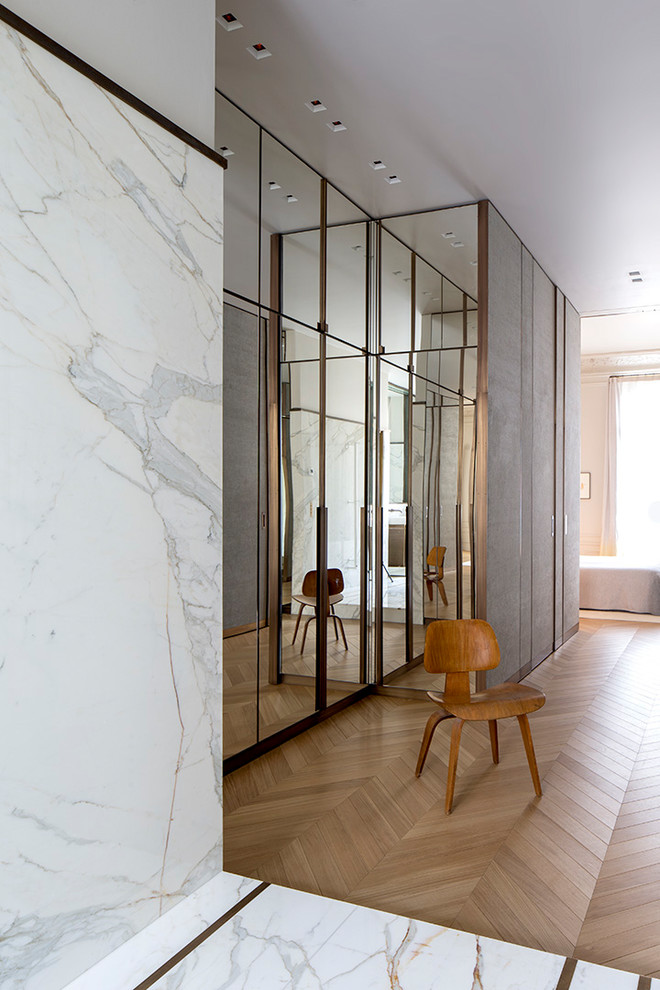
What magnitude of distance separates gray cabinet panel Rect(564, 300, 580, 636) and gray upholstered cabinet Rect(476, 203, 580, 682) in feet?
0.03

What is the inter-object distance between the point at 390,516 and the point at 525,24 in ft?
9.43

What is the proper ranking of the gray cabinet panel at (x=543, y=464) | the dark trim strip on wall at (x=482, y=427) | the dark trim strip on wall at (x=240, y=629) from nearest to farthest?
the dark trim strip on wall at (x=240, y=629) → the dark trim strip on wall at (x=482, y=427) → the gray cabinet panel at (x=543, y=464)

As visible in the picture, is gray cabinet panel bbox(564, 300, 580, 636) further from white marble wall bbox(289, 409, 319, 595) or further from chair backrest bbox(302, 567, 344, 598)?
white marble wall bbox(289, 409, 319, 595)

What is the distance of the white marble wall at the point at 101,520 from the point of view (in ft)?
5.69

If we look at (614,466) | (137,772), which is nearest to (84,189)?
(137,772)

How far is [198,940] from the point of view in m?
2.06

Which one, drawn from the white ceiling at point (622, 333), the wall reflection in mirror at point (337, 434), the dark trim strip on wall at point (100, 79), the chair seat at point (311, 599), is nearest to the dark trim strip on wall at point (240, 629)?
the wall reflection in mirror at point (337, 434)

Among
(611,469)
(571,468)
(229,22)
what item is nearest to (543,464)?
(571,468)

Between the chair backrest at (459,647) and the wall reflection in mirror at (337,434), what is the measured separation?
83cm

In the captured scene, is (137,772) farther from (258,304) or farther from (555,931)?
(258,304)

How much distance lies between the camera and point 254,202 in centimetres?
364

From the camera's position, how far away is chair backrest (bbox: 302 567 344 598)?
421cm

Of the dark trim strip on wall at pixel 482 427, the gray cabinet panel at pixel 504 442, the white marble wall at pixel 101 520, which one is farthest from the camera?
the gray cabinet panel at pixel 504 442

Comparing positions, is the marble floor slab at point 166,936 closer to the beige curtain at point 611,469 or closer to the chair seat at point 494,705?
the chair seat at point 494,705
